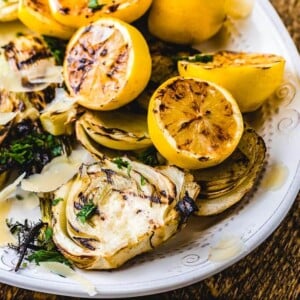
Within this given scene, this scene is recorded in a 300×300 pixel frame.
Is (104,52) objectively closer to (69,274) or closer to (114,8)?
(114,8)

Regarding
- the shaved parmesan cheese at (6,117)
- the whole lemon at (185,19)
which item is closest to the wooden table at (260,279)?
the shaved parmesan cheese at (6,117)

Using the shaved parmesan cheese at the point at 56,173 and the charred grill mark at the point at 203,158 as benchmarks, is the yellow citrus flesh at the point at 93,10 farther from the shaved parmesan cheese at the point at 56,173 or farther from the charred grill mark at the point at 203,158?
the charred grill mark at the point at 203,158

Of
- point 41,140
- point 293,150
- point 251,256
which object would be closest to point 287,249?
point 251,256

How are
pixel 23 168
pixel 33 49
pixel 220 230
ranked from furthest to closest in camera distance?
pixel 33 49 < pixel 23 168 < pixel 220 230

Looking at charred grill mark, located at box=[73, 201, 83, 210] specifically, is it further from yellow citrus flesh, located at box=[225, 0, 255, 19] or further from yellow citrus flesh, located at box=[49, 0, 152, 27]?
yellow citrus flesh, located at box=[225, 0, 255, 19]

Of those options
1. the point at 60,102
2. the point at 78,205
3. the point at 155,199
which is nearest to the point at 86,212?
the point at 78,205

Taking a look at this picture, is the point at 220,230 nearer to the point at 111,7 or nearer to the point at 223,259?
the point at 223,259
